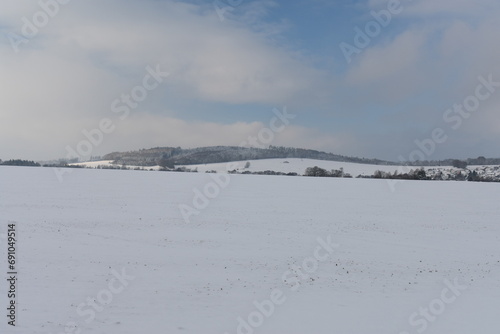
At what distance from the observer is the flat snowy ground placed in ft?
35.1

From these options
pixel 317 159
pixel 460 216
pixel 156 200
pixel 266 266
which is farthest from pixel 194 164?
pixel 266 266

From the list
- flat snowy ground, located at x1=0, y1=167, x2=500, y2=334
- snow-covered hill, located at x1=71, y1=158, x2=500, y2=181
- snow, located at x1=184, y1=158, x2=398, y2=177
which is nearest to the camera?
flat snowy ground, located at x1=0, y1=167, x2=500, y2=334

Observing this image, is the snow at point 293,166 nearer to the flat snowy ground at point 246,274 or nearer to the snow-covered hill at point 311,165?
the snow-covered hill at point 311,165

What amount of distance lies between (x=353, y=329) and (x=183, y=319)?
14.3 ft

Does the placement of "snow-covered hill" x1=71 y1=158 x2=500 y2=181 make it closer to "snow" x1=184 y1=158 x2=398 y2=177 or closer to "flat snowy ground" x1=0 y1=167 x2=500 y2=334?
"snow" x1=184 y1=158 x2=398 y2=177

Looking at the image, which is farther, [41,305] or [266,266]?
[266,266]

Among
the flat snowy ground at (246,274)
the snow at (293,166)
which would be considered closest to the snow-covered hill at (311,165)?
the snow at (293,166)

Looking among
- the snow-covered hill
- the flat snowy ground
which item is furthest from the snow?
the flat snowy ground

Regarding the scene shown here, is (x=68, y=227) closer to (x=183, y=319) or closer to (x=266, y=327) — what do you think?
(x=183, y=319)

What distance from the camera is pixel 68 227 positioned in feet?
77.4

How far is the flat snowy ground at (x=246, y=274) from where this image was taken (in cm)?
1070

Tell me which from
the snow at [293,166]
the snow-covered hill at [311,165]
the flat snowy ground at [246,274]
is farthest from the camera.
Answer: the snow at [293,166]

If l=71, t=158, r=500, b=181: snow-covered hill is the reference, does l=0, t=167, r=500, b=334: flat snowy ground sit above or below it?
below

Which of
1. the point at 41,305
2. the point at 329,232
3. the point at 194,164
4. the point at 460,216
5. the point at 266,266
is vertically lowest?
the point at 41,305
